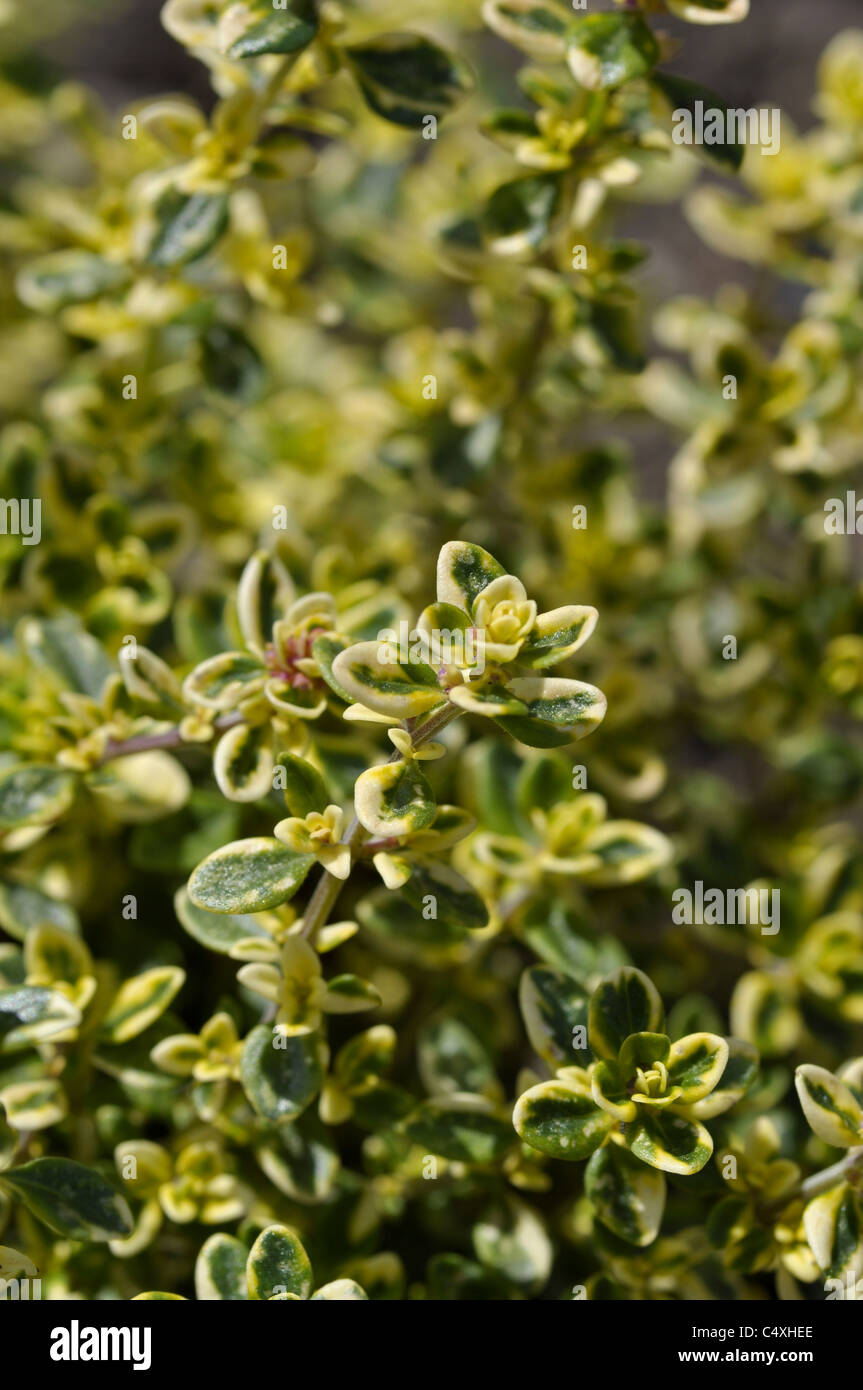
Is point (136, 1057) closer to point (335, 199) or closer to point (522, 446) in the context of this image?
point (522, 446)

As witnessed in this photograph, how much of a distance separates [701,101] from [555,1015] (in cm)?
112

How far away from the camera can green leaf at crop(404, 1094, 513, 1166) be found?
1490 mm

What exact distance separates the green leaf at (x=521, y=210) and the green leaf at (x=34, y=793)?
2.88 ft

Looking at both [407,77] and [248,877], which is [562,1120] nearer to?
[248,877]

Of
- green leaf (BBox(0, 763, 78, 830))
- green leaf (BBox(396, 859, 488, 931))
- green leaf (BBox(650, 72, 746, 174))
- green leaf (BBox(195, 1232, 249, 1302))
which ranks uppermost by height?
green leaf (BBox(650, 72, 746, 174))

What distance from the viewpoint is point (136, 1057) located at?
61.0 inches

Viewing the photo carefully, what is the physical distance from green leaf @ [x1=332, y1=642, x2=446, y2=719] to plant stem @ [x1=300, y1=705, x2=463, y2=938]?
17 mm

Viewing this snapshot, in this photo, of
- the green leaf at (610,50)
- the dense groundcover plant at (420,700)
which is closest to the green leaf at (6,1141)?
the dense groundcover plant at (420,700)

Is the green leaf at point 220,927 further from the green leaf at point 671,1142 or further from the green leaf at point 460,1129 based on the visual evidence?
the green leaf at point 671,1142

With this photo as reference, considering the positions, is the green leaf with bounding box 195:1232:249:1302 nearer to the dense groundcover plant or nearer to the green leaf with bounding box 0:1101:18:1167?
the dense groundcover plant

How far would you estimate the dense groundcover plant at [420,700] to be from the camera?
1374 mm

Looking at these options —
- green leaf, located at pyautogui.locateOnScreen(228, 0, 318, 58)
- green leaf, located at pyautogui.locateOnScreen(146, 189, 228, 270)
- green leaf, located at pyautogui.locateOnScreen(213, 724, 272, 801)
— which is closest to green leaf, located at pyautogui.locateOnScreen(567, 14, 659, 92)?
green leaf, located at pyautogui.locateOnScreen(228, 0, 318, 58)

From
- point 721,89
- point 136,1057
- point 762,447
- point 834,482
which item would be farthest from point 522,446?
point 721,89
